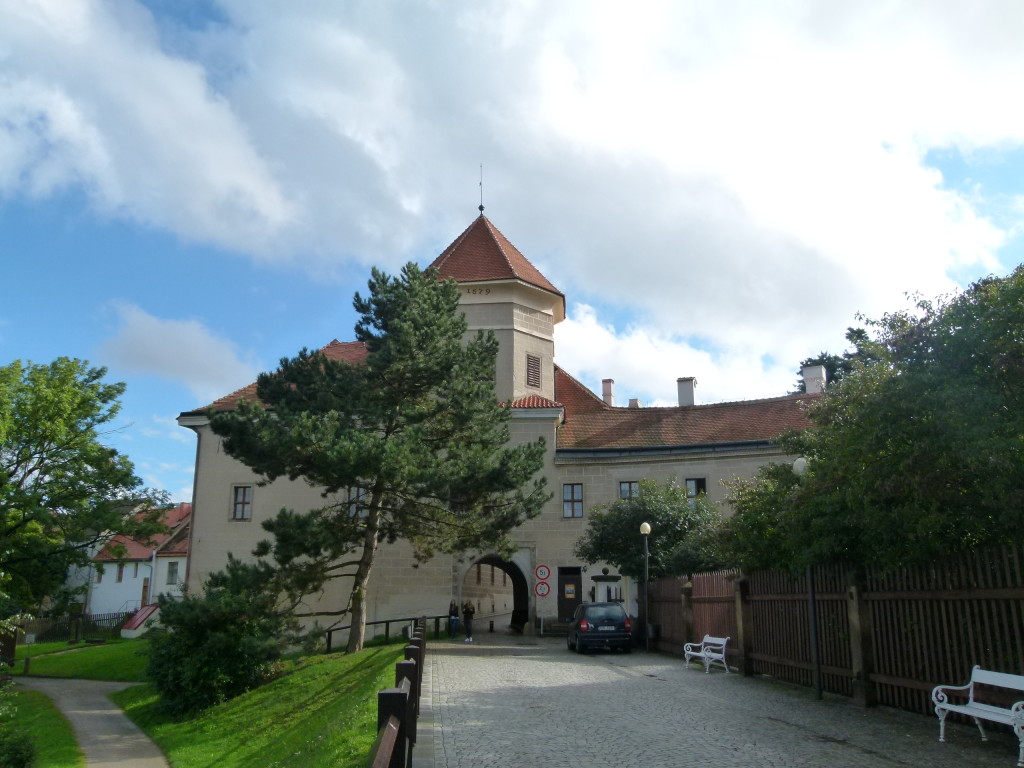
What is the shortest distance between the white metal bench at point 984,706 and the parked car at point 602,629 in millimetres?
13660

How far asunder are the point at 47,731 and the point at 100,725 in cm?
133

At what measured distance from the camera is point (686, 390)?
40906mm

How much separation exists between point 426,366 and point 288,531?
627 cm

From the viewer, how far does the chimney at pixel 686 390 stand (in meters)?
40.7

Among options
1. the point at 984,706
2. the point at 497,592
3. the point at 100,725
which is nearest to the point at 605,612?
the point at 100,725

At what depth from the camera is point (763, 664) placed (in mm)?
16234

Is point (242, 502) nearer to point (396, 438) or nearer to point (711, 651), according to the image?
point (396, 438)

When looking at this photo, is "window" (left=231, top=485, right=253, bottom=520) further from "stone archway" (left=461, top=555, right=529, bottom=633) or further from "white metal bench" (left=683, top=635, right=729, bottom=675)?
"white metal bench" (left=683, top=635, right=729, bottom=675)

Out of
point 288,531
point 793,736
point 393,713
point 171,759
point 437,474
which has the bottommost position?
point 171,759

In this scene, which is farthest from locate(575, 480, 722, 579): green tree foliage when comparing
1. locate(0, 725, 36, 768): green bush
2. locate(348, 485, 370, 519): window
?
locate(0, 725, 36, 768): green bush

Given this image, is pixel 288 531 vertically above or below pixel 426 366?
below

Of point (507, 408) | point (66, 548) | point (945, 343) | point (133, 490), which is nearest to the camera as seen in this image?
point (945, 343)

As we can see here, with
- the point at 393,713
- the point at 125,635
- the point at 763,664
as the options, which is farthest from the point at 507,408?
the point at 125,635

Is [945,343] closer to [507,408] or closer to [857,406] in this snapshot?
[857,406]
